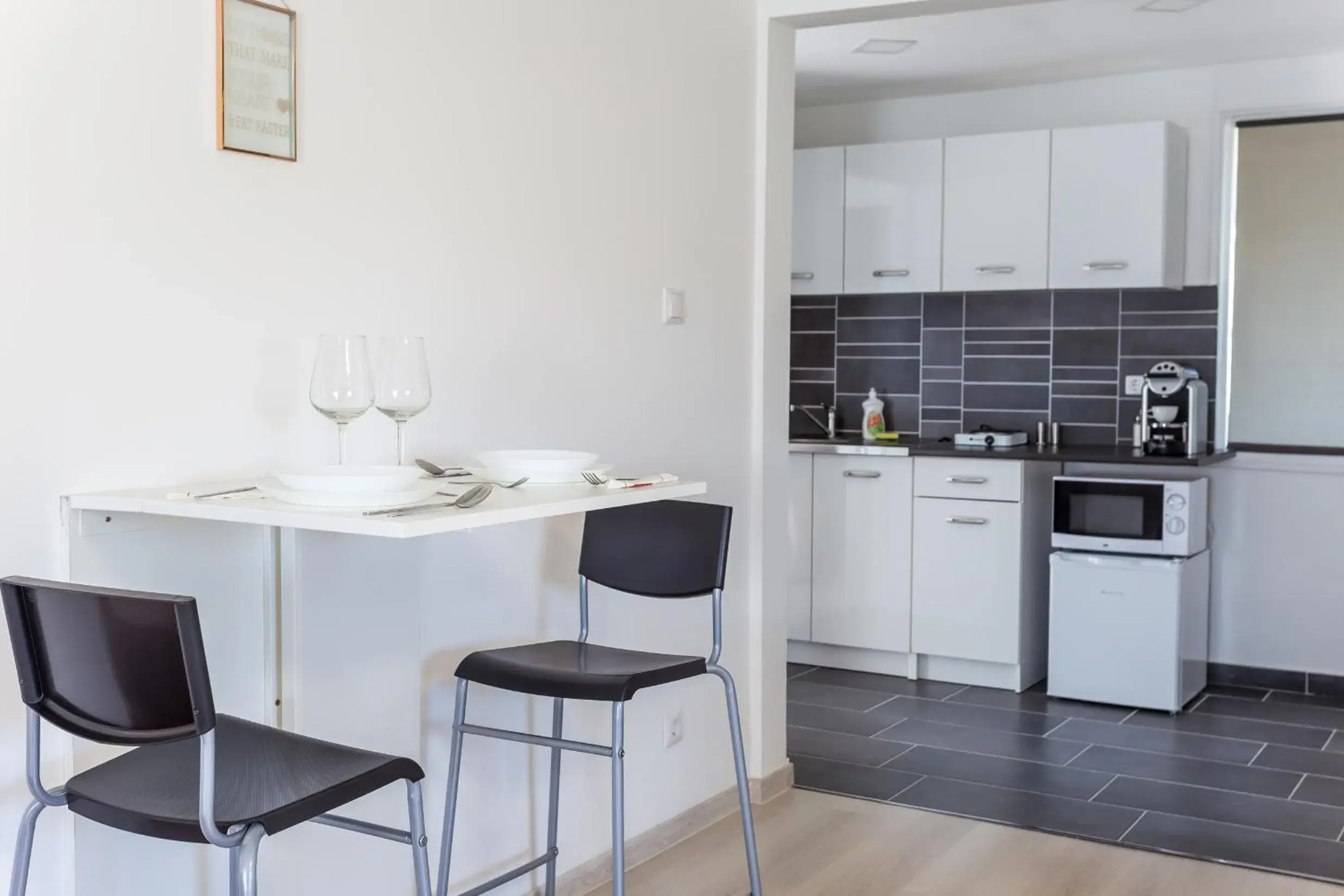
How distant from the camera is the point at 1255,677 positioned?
5059 mm

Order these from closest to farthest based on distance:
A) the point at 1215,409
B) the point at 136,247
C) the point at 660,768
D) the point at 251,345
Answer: the point at 136,247
the point at 251,345
the point at 660,768
the point at 1215,409

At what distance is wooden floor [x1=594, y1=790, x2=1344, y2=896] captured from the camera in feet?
9.84

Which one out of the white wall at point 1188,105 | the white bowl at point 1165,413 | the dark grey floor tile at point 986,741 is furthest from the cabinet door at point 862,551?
the white wall at point 1188,105

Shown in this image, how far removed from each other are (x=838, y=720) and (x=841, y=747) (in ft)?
1.08

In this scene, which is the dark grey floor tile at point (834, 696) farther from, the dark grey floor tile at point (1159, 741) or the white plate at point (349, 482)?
the white plate at point (349, 482)

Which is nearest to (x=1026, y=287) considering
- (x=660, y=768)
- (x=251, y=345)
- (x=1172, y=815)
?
(x=1172, y=815)

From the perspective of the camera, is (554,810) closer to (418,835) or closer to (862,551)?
(418,835)

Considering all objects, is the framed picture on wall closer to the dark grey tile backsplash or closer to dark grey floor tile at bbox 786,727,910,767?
dark grey floor tile at bbox 786,727,910,767

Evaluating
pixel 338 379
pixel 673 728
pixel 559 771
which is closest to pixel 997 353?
pixel 673 728

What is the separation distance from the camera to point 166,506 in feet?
5.78

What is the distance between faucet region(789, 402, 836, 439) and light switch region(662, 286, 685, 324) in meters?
Result: 2.53

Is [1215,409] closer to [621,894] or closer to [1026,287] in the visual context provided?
[1026,287]

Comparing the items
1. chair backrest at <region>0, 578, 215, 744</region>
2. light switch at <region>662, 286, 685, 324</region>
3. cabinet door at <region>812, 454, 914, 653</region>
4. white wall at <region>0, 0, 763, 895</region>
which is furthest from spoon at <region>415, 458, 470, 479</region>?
cabinet door at <region>812, 454, 914, 653</region>

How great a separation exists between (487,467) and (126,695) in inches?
33.7
